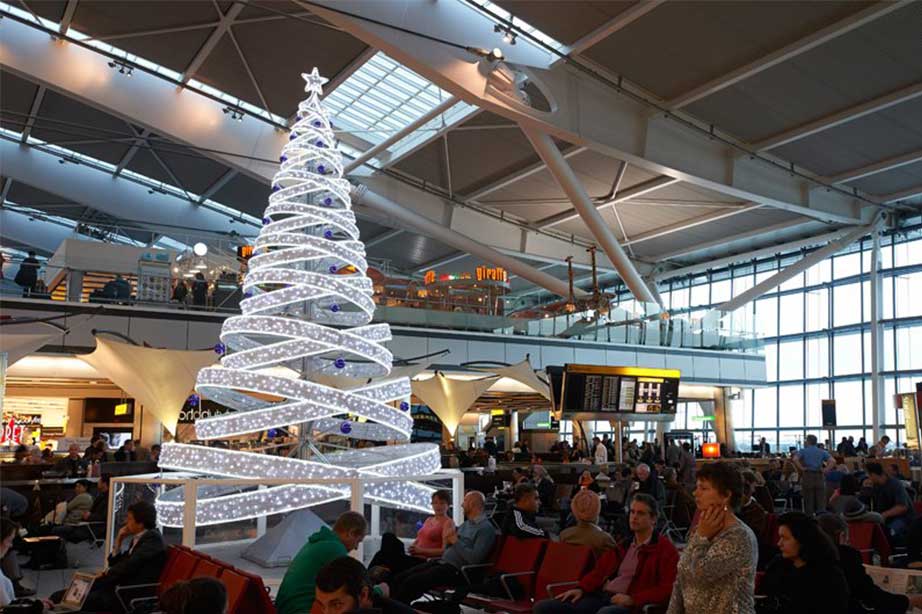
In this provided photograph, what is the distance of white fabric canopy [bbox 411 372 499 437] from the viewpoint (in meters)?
23.2

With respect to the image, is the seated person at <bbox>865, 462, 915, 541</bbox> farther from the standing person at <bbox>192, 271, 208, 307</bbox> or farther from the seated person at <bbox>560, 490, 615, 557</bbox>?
the standing person at <bbox>192, 271, 208, 307</bbox>

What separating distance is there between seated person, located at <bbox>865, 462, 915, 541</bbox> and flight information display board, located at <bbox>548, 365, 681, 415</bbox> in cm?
982

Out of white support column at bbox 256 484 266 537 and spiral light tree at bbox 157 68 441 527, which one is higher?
spiral light tree at bbox 157 68 441 527

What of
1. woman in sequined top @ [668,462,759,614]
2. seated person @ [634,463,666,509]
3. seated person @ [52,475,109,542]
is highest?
woman in sequined top @ [668,462,759,614]

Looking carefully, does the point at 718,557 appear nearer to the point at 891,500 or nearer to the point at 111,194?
the point at 891,500

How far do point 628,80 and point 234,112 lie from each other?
11386 mm

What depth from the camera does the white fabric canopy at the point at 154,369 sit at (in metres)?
17.1

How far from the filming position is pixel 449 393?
76.4 ft

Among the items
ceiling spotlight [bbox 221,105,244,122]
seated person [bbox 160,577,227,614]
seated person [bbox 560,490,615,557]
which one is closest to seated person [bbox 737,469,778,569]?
seated person [bbox 560,490,615,557]

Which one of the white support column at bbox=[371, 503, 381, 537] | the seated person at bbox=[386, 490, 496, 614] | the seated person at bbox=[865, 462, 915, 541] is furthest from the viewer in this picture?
the seated person at bbox=[865, 462, 915, 541]

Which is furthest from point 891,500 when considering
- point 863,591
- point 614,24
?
point 614,24

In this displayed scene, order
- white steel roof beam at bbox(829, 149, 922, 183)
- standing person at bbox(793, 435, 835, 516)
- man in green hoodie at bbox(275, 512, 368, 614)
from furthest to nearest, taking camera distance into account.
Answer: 1. white steel roof beam at bbox(829, 149, 922, 183)
2. standing person at bbox(793, 435, 835, 516)
3. man in green hoodie at bbox(275, 512, 368, 614)

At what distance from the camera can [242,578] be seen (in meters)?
4.47

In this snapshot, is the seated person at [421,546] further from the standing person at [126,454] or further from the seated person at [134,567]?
the standing person at [126,454]
